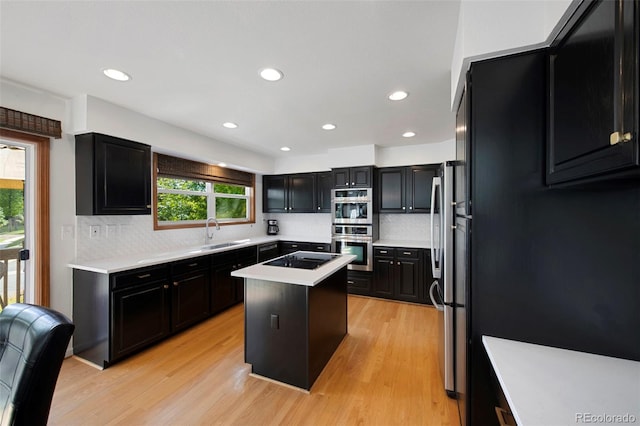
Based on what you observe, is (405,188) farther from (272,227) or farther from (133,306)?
(133,306)

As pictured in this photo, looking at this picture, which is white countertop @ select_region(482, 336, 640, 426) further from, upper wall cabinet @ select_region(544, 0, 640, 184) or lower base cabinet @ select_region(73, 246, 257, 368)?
lower base cabinet @ select_region(73, 246, 257, 368)

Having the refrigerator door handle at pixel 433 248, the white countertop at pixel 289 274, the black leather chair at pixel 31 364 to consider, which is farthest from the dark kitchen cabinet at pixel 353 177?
the black leather chair at pixel 31 364

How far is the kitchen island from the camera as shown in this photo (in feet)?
6.91

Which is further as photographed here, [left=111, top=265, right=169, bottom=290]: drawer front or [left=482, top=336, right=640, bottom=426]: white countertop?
[left=111, top=265, right=169, bottom=290]: drawer front

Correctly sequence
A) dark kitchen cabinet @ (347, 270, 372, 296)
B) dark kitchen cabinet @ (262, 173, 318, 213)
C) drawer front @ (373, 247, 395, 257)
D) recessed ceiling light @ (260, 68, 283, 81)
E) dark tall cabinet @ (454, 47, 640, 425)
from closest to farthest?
dark tall cabinet @ (454, 47, 640, 425) → recessed ceiling light @ (260, 68, 283, 81) → drawer front @ (373, 247, 395, 257) → dark kitchen cabinet @ (347, 270, 372, 296) → dark kitchen cabinet @ (262, 173, 318, 213)

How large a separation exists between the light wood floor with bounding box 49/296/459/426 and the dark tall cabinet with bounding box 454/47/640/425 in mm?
767

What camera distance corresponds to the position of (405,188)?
4.44 meters

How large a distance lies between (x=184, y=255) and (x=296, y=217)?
2.80m

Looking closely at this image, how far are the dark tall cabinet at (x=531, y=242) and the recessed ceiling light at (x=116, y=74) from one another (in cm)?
256

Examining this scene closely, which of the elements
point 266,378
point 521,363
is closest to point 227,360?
point 266,378

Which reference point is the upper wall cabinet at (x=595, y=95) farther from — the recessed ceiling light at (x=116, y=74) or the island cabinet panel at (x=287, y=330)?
the recessed ceiling light at (x=116, y=74)

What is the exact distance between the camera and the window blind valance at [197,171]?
142 inches

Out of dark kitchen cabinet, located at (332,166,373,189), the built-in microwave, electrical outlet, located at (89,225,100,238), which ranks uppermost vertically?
dark kitchen cabinet, located at (332,166,373,189)

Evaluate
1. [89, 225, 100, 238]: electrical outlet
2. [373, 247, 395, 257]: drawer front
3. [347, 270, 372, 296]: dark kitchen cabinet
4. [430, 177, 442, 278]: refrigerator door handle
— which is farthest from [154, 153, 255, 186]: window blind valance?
[430, 177, 442, 278]: refrigerator door handle
